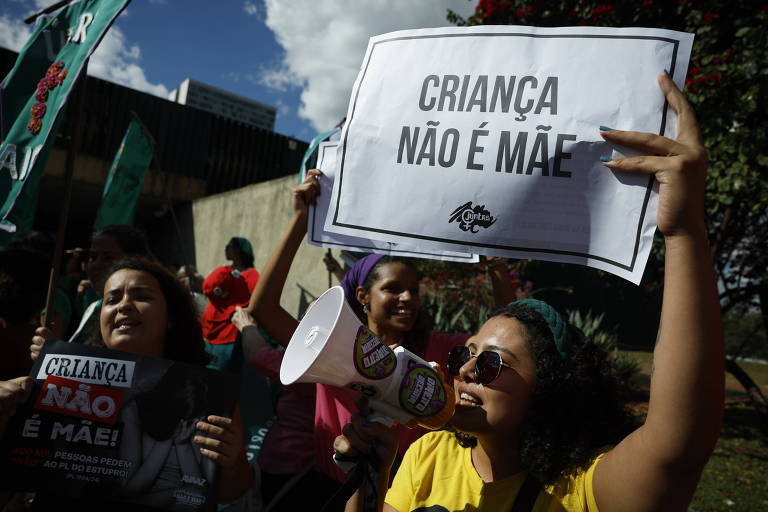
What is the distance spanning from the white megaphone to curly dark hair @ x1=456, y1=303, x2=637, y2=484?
26 cm

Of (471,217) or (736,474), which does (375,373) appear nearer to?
(471,217)

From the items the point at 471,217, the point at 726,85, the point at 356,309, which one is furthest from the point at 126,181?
the point at 726,85

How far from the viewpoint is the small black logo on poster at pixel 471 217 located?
1698mm

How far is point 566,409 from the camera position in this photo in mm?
1545

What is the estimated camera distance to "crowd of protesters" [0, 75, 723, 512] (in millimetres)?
1212

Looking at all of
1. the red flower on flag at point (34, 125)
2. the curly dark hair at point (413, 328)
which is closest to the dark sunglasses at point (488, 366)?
the curly dark hair at point (413, 328)

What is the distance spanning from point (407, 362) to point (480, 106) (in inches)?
34.2

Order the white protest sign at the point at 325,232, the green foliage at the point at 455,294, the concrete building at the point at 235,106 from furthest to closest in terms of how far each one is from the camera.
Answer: the concrete building at the point at 235,106, the green foliage at the point at 455,294, the white protest sign at the point at 325,232

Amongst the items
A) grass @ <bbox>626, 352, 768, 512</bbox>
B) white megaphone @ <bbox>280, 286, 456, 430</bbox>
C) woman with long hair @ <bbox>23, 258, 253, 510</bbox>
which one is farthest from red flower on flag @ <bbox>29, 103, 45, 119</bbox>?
grass @ <bbox>626, 352, 768, 512</bbox>

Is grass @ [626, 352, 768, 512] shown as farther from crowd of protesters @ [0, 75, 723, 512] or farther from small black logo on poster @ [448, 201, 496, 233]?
small black logo on poster @ [448, 201, 496, 233]

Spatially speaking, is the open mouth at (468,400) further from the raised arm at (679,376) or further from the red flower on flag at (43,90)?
the red flower on flag at (43,90)

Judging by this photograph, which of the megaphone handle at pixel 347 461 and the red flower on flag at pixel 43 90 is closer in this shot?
the megaphone handle at pixel 347 461

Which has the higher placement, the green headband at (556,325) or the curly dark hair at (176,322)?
the green headband at (556,325)

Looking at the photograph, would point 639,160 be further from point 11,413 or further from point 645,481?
point 11,413
